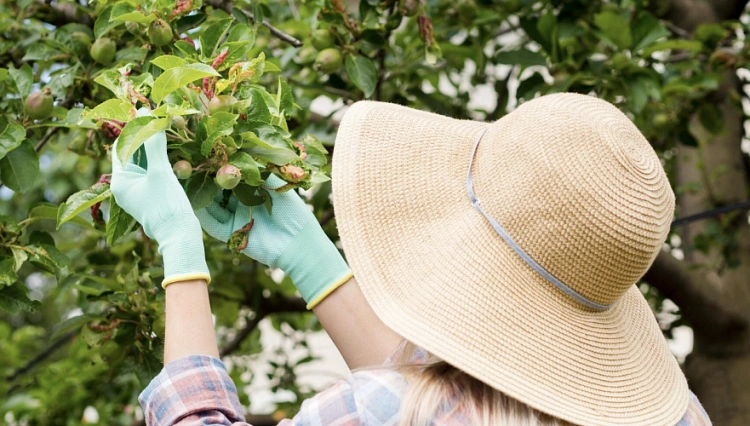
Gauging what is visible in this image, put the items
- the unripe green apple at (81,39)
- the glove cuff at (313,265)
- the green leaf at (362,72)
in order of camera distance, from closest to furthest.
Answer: the glove cuff at (313,265)
the unripe green apple at (81,39)
the green leaf at (362,72)

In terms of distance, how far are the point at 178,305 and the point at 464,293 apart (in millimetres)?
399

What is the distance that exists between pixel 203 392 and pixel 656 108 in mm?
1761

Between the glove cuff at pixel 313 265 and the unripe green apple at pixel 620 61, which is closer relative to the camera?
the glove cuff at pixel 313 265

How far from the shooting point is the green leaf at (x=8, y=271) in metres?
1.36

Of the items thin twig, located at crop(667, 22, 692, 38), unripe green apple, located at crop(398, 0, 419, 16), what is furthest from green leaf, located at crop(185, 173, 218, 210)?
thin twig, located at crop(667, 22, 692, 38)

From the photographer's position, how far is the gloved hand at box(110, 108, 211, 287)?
114cm

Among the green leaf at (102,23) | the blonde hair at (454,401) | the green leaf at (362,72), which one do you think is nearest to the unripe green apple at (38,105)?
the green leaf at (102,23)

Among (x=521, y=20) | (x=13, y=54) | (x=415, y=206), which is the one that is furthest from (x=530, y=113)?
(x=13, y=54)

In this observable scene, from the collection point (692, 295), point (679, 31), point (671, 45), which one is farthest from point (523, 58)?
point (692, 295)

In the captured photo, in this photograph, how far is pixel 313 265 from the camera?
53.0 inches

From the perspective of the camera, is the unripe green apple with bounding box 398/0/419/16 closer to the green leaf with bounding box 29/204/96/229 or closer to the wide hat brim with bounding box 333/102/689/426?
the wide hat brim with bounding box 333/102/689/426

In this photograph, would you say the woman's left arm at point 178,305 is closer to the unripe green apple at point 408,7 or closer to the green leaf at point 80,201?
the green leaf at point 80,201

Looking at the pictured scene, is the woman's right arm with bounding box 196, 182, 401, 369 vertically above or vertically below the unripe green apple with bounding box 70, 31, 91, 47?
below

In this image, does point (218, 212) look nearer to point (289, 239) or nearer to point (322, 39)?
point (289, 239)
